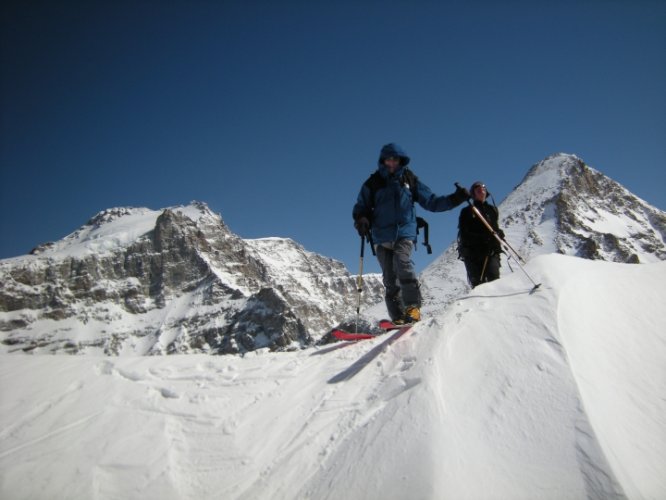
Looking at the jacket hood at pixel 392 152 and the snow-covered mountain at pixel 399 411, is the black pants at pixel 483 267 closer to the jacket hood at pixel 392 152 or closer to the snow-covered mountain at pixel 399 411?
the snow-covered mountain at pixel 399 411

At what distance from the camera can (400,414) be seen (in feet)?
12.1

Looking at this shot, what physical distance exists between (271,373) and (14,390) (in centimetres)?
320

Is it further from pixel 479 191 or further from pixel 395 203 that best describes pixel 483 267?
pixel 395 203

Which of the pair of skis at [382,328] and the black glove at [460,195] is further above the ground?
the black glove at [460,195]

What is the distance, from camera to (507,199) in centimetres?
9600

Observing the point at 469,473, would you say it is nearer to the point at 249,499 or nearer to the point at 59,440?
the point at 249,499

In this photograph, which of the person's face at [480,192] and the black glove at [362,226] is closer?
the black glove at [362,226]

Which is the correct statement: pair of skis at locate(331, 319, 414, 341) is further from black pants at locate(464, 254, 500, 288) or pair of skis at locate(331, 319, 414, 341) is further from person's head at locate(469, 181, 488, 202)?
person's head at locate(469, 181, 488, 202)

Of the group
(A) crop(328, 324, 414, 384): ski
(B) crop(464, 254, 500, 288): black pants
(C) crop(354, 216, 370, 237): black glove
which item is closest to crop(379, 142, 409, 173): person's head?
(C) crop(354, 216, 370, 237): black glove

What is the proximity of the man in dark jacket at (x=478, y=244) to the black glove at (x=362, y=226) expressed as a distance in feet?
8.00

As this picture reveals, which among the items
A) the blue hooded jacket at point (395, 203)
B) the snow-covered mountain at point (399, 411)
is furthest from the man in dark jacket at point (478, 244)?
the snow-covered mountain at point (399, 411)

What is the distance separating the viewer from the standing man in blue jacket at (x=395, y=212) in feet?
23.2

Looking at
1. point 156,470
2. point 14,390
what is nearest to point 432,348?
point 156,470

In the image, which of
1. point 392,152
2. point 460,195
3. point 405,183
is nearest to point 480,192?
point 460,195
